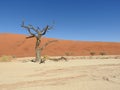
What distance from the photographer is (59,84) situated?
8.85 m

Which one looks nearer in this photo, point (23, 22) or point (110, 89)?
point (110, 89)

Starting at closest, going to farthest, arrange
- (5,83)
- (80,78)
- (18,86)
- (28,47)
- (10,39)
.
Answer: (18,86) < (5,83) < (80,78) < (28,47) < (10,39)

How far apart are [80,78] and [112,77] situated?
1435 mm

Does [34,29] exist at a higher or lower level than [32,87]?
higher

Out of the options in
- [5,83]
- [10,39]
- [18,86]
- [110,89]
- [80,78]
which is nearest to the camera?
[110,89]

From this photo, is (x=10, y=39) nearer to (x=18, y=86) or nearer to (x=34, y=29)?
(x=34, y=29)

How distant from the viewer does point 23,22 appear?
21.2m

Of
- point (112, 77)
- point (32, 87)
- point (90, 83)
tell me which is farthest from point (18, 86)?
point (112, 77)

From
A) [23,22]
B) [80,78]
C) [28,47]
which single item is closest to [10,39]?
[28,47]

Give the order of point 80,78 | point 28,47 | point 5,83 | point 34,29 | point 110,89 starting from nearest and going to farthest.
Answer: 1. point 110,89
2. point 5,83
3. point 80,78
4. point 34,29
5. point 28,47

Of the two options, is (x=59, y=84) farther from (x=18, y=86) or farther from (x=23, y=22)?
(x=23, y=22)

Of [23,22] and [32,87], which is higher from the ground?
[23,22]

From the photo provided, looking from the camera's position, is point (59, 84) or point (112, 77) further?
point (112, 77)

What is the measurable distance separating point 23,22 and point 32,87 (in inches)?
535
